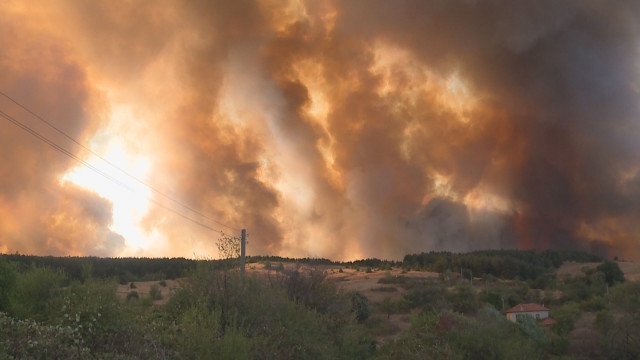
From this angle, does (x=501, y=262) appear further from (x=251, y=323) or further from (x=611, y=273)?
(x=251, y=323)

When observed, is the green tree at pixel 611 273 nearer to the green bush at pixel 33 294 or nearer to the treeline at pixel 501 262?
the treeline at pixel 501 262

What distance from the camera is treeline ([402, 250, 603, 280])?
11438cm

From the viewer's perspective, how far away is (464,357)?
1362 inches

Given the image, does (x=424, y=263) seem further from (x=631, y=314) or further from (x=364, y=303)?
(x=631, y=314)

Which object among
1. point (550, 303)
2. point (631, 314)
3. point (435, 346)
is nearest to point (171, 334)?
point (435, 346)

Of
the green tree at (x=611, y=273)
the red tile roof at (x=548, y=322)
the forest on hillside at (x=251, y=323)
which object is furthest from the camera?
the green tree at (x=611, y=273)

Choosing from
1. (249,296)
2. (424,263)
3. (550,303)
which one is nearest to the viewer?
(249,296)

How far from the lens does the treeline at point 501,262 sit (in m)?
114

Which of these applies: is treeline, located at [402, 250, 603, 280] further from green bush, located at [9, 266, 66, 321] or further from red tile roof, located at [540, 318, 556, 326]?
green bush, located at [9, 266, 66, 321]

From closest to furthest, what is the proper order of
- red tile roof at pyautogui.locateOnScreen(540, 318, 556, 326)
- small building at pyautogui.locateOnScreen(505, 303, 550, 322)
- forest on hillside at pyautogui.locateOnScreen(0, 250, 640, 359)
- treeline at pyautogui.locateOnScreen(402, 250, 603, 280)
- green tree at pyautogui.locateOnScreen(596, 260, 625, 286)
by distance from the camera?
forest on hillside at pyautogui.locateOnScreen(0, 250, 640, 359)
red tile roof at pyautogui.locateOnScreen(540, 318, 556, 326)
small building at pyautogui.locateOnScreen(505, 303, 550, 322)
green tree at pyautogui.locateOnScreen(596, 260, 625, 286)
treeline at pyautogui.locateOnScreen(402, 250, 603, 280)

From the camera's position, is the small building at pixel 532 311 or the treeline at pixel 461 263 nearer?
the small building at pixel 532 311

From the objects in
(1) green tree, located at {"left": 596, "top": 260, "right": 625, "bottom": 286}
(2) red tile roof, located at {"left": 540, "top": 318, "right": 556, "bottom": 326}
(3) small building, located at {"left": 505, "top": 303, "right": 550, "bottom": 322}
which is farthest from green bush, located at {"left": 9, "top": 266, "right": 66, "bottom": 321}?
(1) green tree, located at {"left": 596, "top": 260, "right": 625, "bottom": 286}

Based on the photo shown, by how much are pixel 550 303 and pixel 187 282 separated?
64430 millimetres

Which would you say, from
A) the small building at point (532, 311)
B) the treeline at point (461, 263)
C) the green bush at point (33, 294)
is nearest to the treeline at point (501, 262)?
the treeline at point (461, 263)
